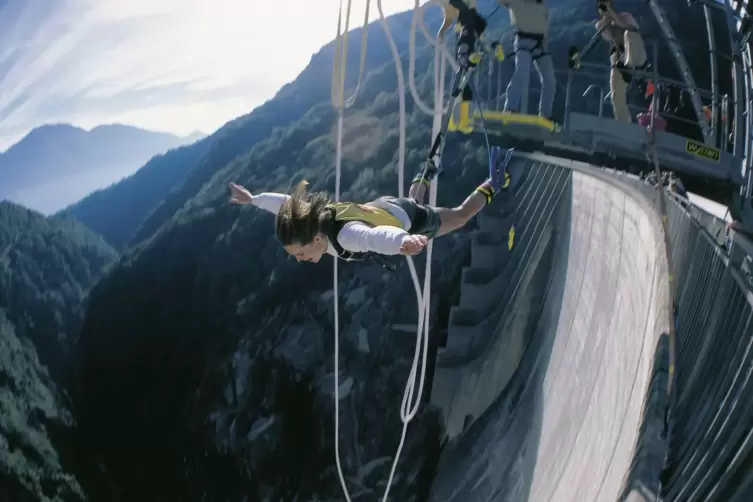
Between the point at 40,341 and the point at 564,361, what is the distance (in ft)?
127

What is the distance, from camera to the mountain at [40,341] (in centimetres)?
2780

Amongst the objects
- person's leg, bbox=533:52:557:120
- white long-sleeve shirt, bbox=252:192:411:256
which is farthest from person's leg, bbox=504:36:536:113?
white long-sleeve shirt, bbox=252:192:411:256

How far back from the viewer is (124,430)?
28828 millimetres

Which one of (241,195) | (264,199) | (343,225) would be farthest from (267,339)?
(343,225)

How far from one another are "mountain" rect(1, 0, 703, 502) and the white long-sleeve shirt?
10017 mm

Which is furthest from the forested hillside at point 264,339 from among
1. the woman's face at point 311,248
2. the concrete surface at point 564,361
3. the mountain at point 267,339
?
the woman's face at point 311,248

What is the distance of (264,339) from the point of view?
23.7 m

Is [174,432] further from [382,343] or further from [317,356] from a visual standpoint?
[382,343]

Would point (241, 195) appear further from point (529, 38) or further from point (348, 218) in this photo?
point (529, 38)

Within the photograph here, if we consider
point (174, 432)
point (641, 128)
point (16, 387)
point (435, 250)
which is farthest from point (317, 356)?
point (16, 387)

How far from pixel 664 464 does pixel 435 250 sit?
17.7 metres

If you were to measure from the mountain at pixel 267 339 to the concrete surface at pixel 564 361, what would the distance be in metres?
4.65

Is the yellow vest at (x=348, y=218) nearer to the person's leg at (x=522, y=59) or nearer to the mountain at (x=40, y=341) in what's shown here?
the person's leg at (x=522, y=59)

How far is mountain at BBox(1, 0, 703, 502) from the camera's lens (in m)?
19.0
